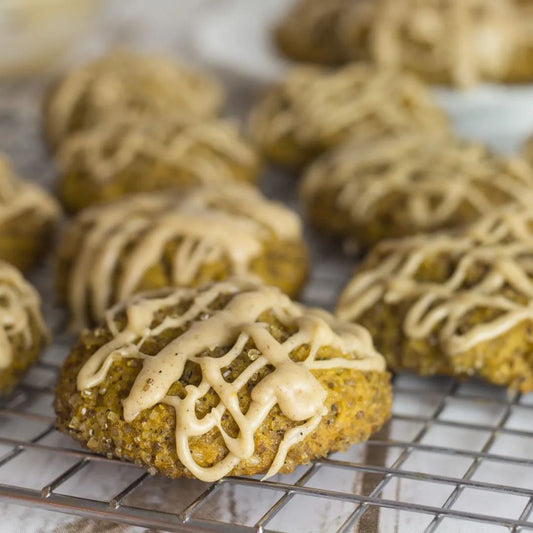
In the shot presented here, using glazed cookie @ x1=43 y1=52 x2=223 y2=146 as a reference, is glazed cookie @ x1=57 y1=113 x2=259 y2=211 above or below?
below

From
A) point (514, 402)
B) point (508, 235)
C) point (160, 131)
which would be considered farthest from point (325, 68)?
point (514, 402)

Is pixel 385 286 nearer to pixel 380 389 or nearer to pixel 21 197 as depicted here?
pixel 380 389

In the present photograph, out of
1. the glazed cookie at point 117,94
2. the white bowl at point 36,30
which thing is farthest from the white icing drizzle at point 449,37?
the white bowl at point 36,30

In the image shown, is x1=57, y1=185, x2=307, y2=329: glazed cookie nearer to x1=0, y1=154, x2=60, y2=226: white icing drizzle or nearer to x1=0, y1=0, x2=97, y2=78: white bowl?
x1=0, y1=154, x2=60, y2=226: white icing drizzle

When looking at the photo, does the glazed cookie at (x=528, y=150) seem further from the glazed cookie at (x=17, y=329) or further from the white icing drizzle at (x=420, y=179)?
the glazed cookie at (x=17, y=329)

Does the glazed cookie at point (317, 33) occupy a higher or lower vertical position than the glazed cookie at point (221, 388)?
higher

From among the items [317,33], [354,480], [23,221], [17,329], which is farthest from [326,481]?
[317,33]

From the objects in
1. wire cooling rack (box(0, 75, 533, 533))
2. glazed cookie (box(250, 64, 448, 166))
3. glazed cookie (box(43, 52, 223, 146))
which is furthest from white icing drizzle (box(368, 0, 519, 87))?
wire cooling rack (box(0, 75, 533, 533))
